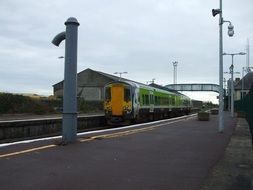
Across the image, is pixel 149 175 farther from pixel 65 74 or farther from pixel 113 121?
pixel 113 121

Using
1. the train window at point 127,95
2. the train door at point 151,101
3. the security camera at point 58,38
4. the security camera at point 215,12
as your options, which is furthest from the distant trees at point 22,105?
the security camera at point 58,38

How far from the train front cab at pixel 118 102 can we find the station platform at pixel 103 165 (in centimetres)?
1815

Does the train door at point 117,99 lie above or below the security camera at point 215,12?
below

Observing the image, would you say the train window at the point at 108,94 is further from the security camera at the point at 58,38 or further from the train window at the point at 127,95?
the security camera at the point at 58,38

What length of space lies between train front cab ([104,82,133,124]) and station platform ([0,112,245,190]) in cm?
1815

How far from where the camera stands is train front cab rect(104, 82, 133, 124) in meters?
33.0

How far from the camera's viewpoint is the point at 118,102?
110ft

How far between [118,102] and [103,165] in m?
23.1

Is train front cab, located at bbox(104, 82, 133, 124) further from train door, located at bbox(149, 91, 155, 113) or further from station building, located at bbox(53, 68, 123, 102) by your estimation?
station building, located at bbox(53, 68, 123, 102)

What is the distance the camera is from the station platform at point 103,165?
841 centimetres

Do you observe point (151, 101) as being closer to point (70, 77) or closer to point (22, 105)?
point (22, 105)

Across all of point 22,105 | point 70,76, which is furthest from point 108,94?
point 22,105

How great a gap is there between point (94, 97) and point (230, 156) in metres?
82.6

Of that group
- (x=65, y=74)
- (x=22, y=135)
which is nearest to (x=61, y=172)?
(x=65, y=74)
